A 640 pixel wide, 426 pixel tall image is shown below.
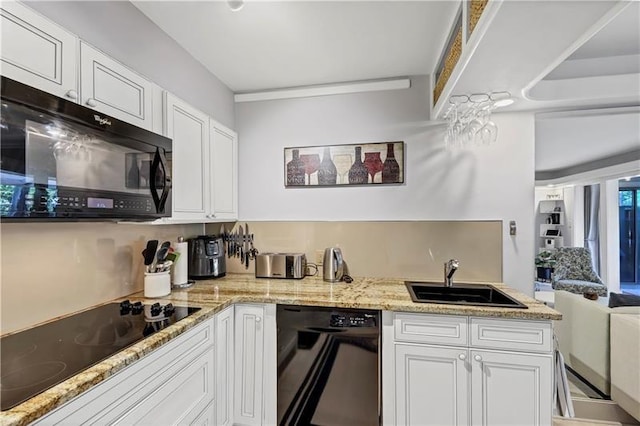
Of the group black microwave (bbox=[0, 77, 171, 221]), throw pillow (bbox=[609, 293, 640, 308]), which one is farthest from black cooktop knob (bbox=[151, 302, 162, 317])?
throw pillow (bbox=[609, 293, 640, 308])

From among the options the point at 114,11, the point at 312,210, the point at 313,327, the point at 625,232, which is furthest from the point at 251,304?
the point at 625,232

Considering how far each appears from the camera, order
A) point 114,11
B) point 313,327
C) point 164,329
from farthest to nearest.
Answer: point 313,327
point 114,11
point 164,329

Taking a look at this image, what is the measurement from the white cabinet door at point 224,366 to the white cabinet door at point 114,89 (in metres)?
1.13

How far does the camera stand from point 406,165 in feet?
7.99

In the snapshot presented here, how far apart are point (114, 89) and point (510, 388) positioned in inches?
96.4

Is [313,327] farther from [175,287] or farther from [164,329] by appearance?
[175,287]

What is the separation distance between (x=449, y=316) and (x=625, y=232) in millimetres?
5653

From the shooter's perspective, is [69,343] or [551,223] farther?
[551,223]

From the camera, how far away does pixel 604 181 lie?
15.8 ft

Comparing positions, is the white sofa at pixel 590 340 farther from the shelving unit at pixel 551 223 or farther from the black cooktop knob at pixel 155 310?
the shelving unit at pixel 551 223

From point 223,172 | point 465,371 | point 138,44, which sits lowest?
point 465,371

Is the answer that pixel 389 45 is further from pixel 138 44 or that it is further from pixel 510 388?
pixel 510 388

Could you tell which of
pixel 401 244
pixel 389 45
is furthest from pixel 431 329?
pixel 389 45

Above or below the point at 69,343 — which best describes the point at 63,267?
above
